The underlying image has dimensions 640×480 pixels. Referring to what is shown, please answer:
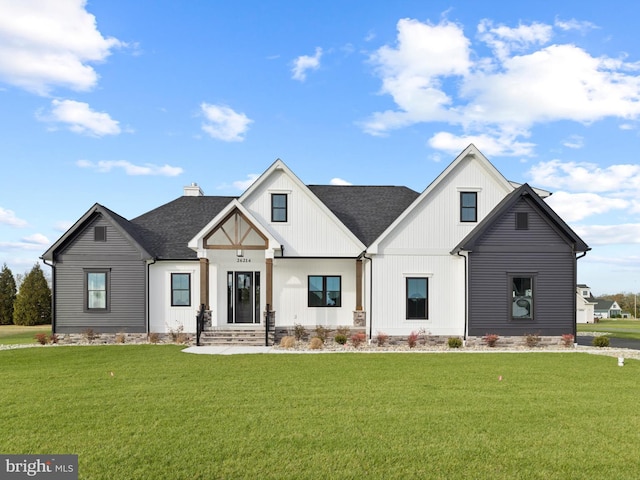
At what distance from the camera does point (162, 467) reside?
5812 millimetres

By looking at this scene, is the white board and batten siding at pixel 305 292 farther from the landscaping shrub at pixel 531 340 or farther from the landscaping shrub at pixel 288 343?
the landscaping shrub at pixel 531 340

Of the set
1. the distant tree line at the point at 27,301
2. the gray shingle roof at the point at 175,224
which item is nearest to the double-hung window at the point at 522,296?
the gray shingle roof at the point at 175,224

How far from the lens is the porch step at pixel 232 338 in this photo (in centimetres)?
1828

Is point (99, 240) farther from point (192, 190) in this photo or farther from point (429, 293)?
point (429, 293)

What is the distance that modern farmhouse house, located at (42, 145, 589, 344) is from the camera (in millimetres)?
18344

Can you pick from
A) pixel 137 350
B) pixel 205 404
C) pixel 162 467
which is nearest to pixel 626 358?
pixel 205 404

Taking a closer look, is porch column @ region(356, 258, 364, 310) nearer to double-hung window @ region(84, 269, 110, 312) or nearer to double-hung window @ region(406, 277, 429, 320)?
double-hung window @ region(406, 277, 429, 320)

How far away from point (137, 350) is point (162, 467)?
12.1m

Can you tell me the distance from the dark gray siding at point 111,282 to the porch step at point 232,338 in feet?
12.1

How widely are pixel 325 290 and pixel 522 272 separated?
338 inches

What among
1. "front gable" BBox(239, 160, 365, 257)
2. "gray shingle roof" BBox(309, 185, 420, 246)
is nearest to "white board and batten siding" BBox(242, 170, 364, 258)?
"front gable" BBox(239, 160, 365, 257)

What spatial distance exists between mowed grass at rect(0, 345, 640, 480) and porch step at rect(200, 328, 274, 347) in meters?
4.99

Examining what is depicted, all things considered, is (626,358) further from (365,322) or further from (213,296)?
(213,296)

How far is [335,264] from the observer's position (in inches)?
820
